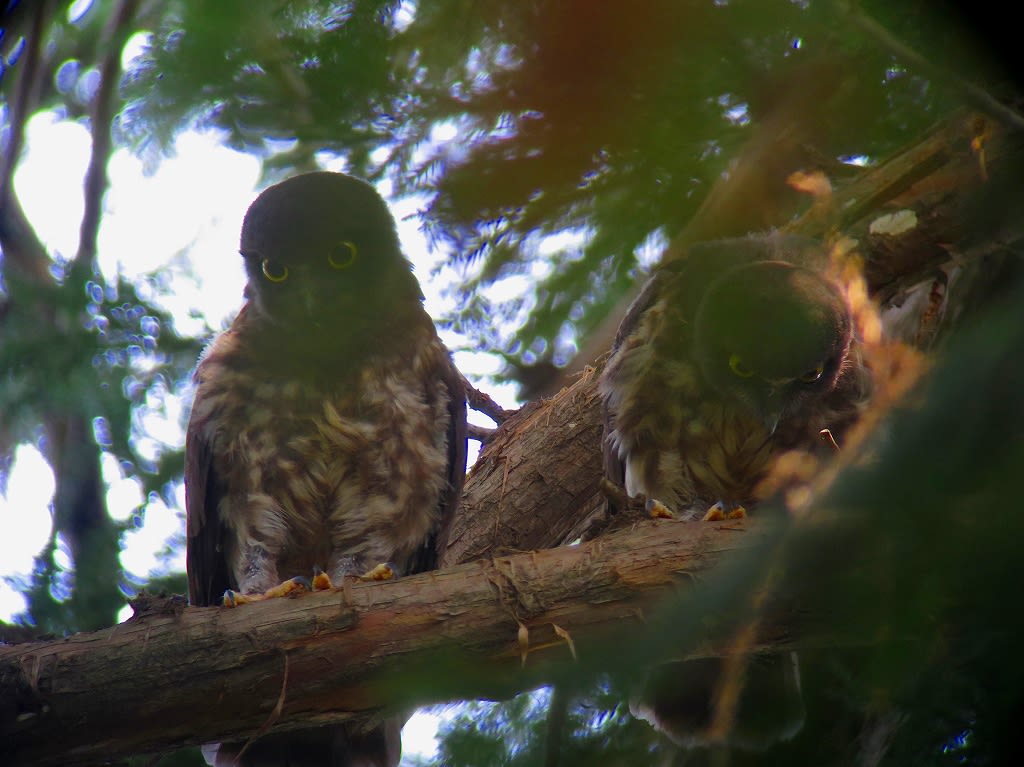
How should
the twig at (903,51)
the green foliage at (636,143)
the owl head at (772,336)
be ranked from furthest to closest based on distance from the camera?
the owl head at (772,336), the twig at (903,51), the green foliage at (636,143)

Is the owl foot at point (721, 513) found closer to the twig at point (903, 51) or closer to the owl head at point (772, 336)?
the owl head at point (772, 336)

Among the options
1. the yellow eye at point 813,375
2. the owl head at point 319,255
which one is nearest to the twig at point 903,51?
the yellow eye at point 813,375

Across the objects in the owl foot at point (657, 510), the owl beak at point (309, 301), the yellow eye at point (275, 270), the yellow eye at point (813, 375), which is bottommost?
the owl foot at point (657, 510)

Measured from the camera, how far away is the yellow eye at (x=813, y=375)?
4.14 metres

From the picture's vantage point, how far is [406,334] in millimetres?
4758

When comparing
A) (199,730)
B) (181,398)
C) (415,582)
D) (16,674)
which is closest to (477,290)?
(415,582)

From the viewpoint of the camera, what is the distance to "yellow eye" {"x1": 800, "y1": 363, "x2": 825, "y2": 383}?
4140 mm

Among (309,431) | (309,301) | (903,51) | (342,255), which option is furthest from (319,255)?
(903,51)

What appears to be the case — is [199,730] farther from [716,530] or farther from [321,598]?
[716,530]

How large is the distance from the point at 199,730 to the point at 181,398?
6.44 ft

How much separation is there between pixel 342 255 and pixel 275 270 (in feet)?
1.03

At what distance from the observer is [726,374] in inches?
169

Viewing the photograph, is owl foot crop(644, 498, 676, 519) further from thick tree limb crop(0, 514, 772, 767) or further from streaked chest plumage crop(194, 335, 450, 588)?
streaked chest plumage crop(194, 335, 450, 588)

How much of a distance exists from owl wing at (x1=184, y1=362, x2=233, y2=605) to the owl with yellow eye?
180 cm
